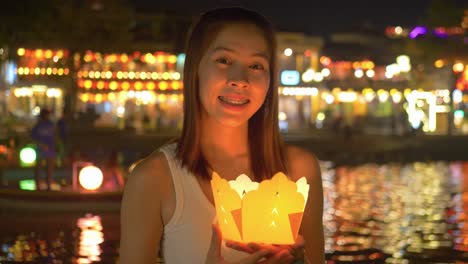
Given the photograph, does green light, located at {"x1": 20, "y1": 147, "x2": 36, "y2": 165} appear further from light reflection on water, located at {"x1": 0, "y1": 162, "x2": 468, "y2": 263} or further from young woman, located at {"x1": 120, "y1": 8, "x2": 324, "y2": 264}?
young woman, located at {"x1": 120, "y1": 8, "x2": 324, "y2": 264}

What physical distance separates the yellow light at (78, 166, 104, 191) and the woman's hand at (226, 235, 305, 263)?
15.4m

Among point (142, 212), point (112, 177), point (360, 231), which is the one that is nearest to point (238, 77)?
point (142, 212)

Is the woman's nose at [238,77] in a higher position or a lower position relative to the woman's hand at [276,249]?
higher

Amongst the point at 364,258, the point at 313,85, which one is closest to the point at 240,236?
the point at 364,258

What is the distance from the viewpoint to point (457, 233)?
1442cm

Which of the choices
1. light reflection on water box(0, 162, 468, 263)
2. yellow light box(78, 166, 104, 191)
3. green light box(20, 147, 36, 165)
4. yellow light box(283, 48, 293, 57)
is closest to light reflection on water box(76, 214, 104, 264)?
light reflection on water box(0, 162, 468, 263)

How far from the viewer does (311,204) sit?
2980 mm

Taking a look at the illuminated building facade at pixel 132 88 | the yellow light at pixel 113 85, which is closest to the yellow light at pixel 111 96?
the illuminated building facade at pixel 132 88

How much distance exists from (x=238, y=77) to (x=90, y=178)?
49.8 ft

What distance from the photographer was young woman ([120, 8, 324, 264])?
2.83 meters

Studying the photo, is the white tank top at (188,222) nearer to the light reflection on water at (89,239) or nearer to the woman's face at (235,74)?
the woman's face at (235,74)

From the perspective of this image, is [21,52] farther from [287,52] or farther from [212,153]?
[212,153]

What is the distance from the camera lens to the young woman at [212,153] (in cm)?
283

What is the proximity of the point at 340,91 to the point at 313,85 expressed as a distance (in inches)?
131
